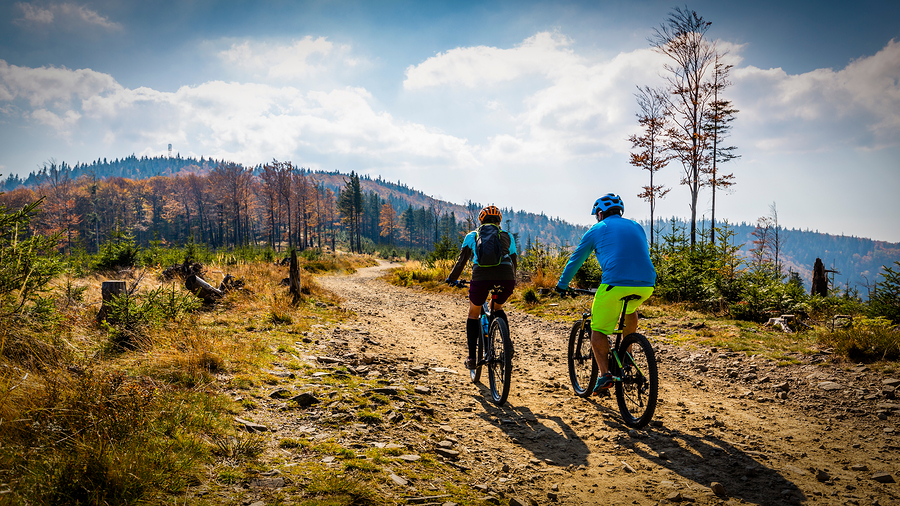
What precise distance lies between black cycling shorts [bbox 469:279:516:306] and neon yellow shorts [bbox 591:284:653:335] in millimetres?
1088

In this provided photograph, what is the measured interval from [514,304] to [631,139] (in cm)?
1876

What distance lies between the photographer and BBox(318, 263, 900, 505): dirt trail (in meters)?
2.62

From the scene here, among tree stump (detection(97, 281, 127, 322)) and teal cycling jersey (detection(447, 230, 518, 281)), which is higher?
teal cycling jersey (detection(447, 230, 518, 281))

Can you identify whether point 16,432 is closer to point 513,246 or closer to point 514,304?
point 513,246

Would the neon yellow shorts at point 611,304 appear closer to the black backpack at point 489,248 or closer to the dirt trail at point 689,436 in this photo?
the dirt trail at point 689,436

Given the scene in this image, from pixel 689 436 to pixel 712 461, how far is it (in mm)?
495

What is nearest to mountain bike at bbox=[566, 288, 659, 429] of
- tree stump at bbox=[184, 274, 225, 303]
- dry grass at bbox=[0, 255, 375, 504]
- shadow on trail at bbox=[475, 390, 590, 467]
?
shadow on trail at bbox=[475, 390, 590, 467]

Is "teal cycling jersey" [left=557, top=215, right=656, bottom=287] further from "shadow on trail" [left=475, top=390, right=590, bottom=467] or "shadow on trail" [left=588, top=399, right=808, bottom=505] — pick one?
"shadow on trail" [left=475, top=390, right=590, bottom=467]

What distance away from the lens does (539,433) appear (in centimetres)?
366

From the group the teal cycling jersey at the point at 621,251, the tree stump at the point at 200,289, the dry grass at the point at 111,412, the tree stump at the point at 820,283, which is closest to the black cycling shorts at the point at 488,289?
the teal cycling jersey at the point at 621,251

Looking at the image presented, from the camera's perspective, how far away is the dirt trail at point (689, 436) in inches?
103

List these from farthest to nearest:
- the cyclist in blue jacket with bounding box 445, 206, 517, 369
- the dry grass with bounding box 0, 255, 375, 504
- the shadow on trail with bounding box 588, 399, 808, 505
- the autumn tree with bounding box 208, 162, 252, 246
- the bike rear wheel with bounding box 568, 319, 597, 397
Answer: the autumn tree with bounding box 208, 162, 252, 246
the cyclist in blue jacket with bounding box 445, 206, 517, 369
the bike rear wheel with bounding box 568, 319, 597, 397
the shadow on trail with bounding box 588, 399, 808, 505
the dry grass with bounding box 0, 255, 375, 504

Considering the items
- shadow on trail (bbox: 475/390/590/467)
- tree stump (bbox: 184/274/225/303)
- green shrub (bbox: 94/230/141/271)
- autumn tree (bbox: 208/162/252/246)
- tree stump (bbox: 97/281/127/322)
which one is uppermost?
autumn tree (bbox: 208/162/252/246)

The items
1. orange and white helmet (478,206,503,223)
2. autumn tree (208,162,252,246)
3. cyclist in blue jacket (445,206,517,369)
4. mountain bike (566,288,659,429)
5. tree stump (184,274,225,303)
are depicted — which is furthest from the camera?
autumn tree (208,162,252,246)
